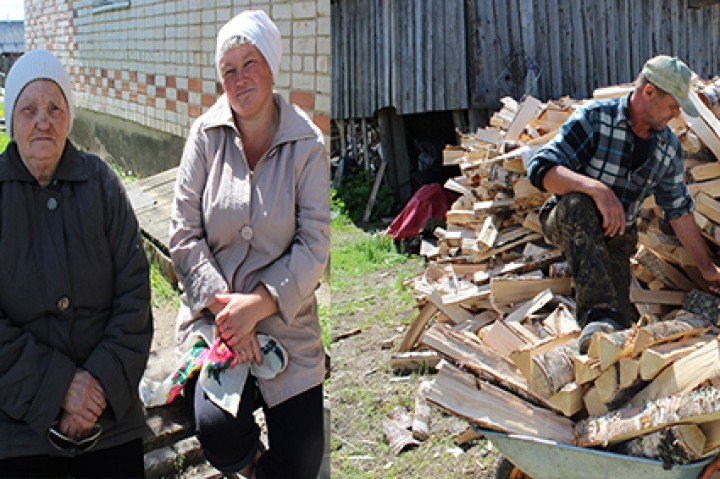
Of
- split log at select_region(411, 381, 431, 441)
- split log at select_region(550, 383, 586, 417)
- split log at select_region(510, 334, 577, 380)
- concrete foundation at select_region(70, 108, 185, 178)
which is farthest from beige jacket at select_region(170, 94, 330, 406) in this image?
concrete foundation at select_region(70, 108, 185, 178)

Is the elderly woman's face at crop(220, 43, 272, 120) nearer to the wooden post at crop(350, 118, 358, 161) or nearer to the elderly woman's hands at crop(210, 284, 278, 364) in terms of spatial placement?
the elderly woman's hands at crop(210, 284, 278, 364)

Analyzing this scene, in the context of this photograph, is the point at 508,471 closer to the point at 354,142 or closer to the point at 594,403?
the point at 594,403

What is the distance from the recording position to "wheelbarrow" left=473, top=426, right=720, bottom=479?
7.07ft

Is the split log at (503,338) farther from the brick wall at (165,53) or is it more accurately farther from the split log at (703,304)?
the brick wall at (165,53)

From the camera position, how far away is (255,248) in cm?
247

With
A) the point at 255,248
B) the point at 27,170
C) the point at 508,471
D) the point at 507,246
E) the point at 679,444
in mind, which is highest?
the point at 27,170

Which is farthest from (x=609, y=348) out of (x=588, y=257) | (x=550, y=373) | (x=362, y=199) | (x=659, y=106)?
(x=362, y=199)

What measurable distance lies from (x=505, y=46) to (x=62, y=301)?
6656 mm

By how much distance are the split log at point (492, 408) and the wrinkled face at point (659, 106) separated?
153cm

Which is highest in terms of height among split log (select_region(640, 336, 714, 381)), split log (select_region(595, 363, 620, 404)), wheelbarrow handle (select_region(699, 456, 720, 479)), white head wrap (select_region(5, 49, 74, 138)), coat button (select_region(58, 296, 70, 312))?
white head wrap (select_region(5, 49, 74, 138))

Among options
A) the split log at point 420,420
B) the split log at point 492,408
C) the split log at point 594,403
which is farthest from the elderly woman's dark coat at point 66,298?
the split log at point 420,420

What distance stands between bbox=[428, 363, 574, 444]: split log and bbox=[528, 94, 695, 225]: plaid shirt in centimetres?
115

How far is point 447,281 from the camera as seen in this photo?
494 cm

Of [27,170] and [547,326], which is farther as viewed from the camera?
[547,326]
